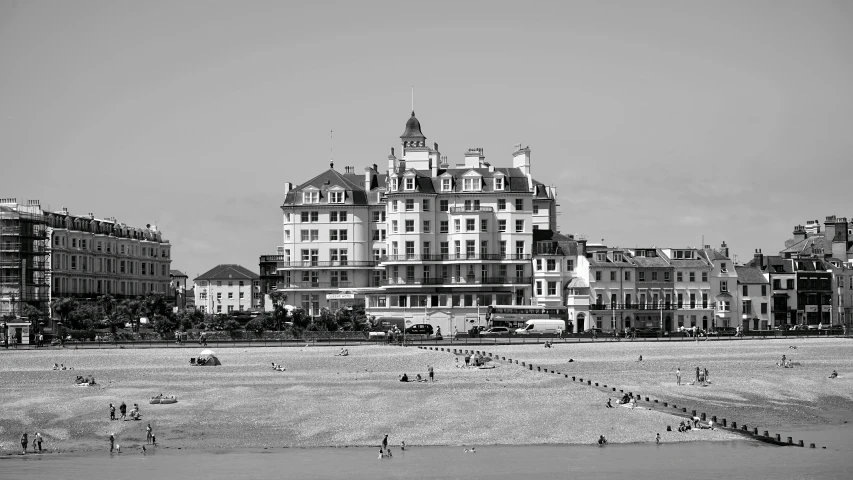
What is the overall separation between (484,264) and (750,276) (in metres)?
29.2

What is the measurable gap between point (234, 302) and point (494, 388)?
10546cm

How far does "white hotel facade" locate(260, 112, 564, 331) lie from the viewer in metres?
120

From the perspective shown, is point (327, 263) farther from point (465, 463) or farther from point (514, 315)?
point (465, 463)

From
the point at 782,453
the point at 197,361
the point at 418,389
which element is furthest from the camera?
the point at 197,361

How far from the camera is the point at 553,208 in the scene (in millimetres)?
134625

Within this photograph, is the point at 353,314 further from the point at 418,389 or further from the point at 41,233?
the point at 418,389

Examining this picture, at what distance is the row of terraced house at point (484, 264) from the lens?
395ft

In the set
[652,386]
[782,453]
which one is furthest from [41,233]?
[782,453]

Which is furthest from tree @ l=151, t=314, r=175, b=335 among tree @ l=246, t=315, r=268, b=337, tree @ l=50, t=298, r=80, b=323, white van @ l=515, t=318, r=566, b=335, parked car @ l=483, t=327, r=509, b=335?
white van @ l=515, t=318, r=566, b=335

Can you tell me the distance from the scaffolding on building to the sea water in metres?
70.9

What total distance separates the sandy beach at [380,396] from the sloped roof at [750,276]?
33.1 meters

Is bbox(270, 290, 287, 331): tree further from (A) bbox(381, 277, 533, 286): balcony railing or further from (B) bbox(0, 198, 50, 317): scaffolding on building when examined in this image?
(B) bbox(0, 198, 50, 317): scaffolding on building

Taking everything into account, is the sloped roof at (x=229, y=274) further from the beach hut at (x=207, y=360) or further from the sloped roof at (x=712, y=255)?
the beach hut at (x=207, y=360)

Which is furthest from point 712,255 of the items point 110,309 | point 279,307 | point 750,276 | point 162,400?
point 162,400
